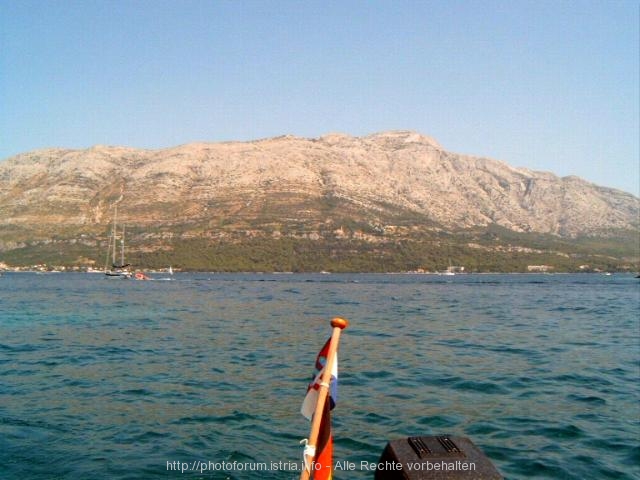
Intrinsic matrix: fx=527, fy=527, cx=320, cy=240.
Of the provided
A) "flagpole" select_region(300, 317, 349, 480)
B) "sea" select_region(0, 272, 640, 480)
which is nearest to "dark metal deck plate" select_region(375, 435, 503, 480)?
"flagpole" select_region(300, 317, 349, 480)

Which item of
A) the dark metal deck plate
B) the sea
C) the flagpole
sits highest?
the flagpole

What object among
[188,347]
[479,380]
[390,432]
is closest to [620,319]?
[479,380]

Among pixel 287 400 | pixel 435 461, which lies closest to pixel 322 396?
pixel 435 461

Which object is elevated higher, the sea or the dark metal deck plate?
the dark metal deck plate

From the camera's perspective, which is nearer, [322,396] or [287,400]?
[322,396]

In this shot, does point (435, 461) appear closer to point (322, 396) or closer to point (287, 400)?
point (322, 396)

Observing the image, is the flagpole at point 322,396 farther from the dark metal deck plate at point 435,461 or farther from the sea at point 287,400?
the sea at point 287,400

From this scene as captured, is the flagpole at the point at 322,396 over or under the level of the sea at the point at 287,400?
over

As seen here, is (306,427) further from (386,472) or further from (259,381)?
(386,472)

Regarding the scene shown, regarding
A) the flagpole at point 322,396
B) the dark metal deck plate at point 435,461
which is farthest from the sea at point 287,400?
the flagpole at point 322,396

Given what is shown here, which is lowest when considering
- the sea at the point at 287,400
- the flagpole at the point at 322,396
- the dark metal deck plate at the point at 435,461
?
the sea at the point at 287,400

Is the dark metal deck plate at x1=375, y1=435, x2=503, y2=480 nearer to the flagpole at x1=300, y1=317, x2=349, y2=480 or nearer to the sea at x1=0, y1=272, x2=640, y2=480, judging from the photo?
the flagpole at x1=300, y1=317, x2=349, y2=480

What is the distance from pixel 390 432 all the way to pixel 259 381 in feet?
26.8

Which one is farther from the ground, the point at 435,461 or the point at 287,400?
the point at 435,461
